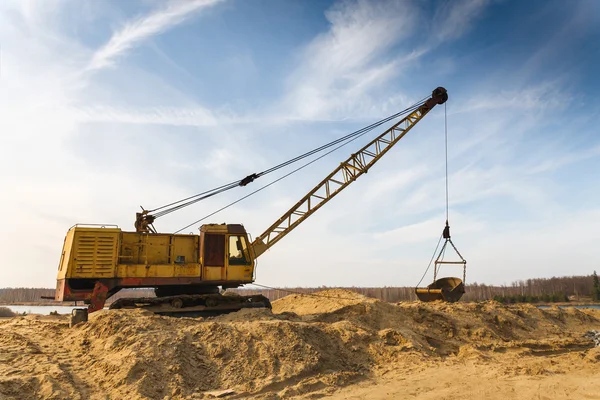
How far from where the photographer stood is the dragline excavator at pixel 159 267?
1392 centimetres

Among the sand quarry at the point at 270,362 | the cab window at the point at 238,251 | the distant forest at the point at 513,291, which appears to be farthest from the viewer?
the distant forest at the point at 513,291

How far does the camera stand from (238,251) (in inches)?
621

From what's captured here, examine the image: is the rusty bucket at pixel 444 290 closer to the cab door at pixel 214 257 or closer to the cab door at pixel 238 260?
the cab door at pixel 238 260

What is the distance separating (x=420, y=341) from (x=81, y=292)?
460 inches

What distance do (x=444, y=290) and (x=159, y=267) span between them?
531 inches

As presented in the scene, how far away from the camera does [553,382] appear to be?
9.70m

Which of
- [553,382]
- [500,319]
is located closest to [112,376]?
[553,382]

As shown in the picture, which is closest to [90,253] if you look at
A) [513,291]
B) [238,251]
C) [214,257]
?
[214,257]

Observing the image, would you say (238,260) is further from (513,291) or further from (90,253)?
(513,291)

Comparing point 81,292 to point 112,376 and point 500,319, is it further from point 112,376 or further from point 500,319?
point 500,319

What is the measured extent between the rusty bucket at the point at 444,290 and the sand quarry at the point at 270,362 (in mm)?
4901

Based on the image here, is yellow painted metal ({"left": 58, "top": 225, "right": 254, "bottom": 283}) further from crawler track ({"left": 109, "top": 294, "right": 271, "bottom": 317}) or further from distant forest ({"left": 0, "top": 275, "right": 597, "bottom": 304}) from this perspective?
distant forest ({"left": 0, "top": 275, "right": 597, "bottom": 304})

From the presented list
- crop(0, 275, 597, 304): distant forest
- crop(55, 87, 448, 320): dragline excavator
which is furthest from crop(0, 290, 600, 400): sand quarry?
crop(0, 275, 597, 304): distant forest

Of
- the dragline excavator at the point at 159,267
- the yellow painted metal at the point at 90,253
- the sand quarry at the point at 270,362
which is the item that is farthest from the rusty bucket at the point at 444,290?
the yellow painted metal at the point at 90,253
